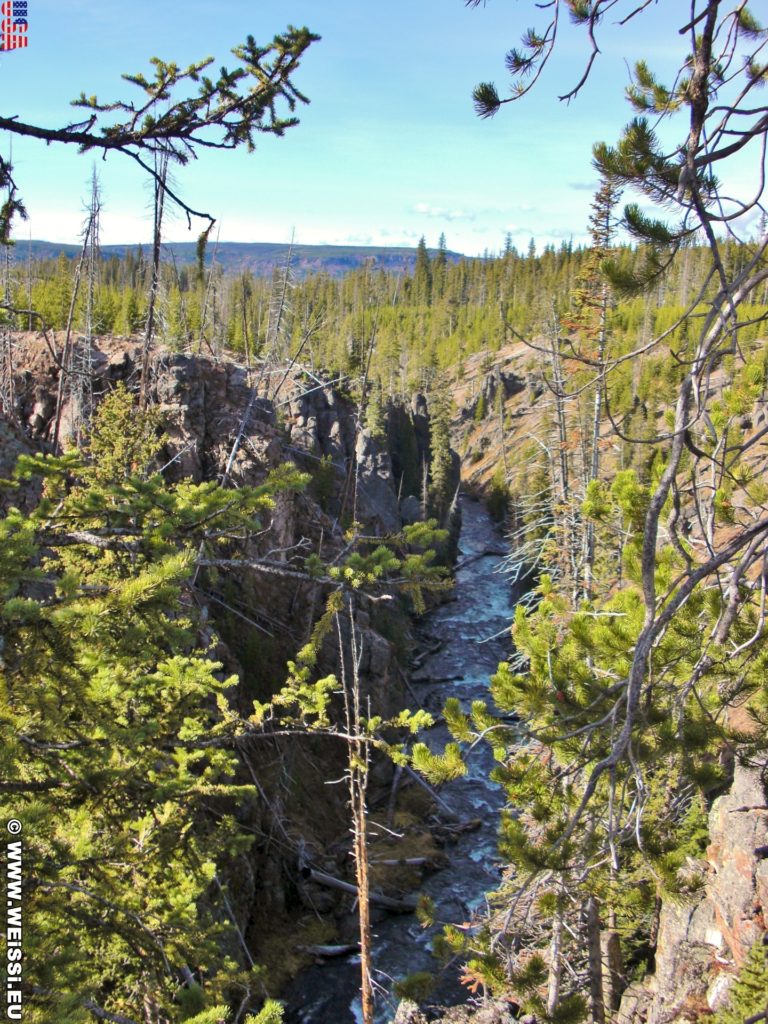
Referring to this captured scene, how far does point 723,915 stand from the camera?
7289 mm

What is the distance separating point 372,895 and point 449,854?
2.90 metres

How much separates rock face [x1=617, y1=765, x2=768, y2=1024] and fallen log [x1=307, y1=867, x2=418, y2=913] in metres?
8.66

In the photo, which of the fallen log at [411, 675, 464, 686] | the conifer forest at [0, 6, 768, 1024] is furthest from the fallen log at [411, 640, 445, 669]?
the conifer forest at [0, 6, 768, 1024]

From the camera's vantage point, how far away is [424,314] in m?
112

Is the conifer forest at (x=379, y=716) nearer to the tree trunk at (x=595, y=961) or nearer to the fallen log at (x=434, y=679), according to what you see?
the tree trunk at (x=595, y=961)

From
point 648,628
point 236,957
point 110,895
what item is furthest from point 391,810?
point 648,628

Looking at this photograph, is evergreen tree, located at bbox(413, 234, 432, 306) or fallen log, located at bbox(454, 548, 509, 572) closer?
fallen log, located at bbox(454, 548, 509, 572)

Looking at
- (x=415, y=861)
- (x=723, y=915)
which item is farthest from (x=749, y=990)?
(x=415, y=861)

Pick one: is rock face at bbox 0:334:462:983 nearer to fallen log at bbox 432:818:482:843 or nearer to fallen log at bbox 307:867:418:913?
fallen log at bbox 307:867:418:913

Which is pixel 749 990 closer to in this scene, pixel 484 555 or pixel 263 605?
pixel 263 605

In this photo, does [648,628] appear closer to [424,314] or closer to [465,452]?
[465,452]

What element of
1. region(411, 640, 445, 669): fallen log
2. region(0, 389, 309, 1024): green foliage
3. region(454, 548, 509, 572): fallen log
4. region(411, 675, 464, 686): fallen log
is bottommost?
region(411, 675, 464, 686): fallen log

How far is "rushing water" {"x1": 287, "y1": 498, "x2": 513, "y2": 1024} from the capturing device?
508 inches

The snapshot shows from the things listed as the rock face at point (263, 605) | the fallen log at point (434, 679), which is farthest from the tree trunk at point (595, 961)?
the fallen log at point (434, 679)
